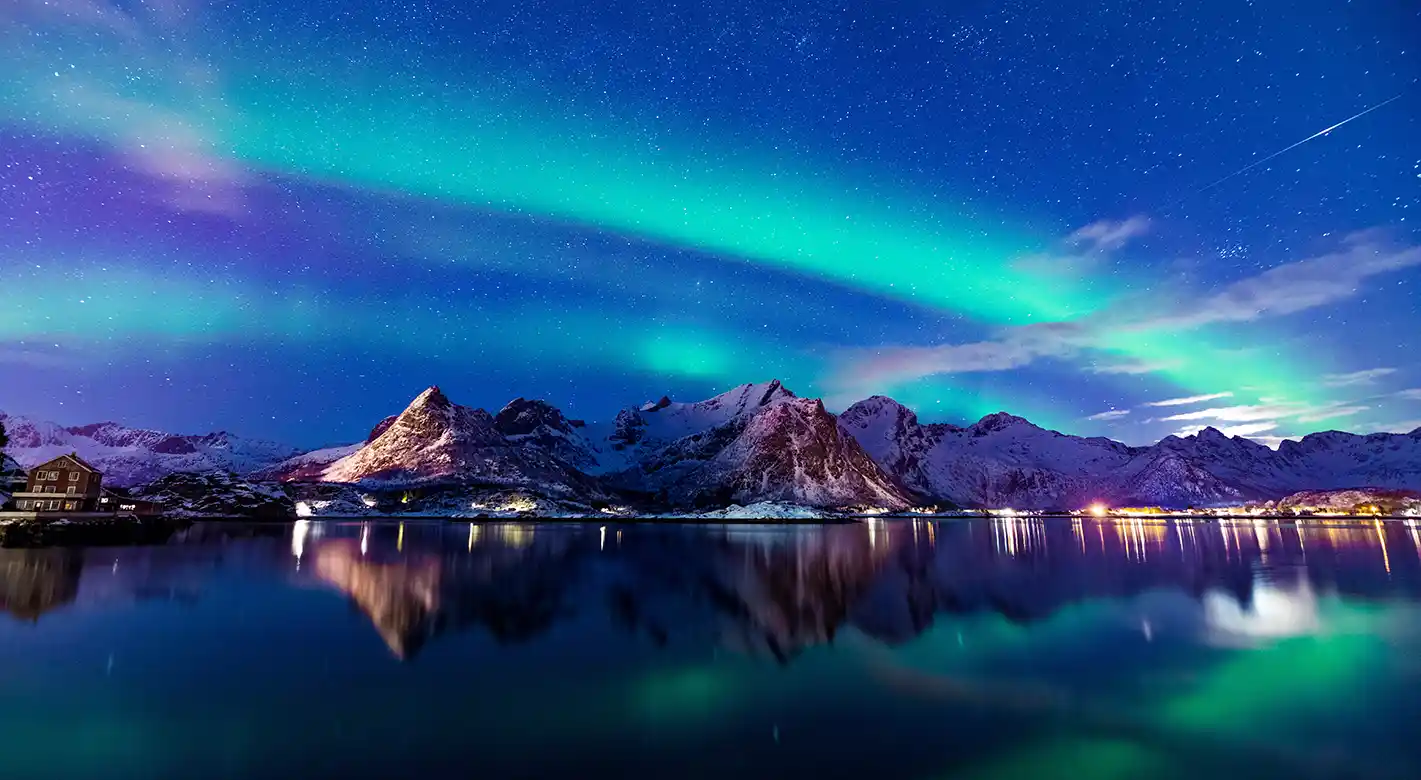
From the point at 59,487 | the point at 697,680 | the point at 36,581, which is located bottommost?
the point at 697,680

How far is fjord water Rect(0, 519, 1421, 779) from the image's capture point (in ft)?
46.2

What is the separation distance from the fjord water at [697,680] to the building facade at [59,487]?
60.0 metres

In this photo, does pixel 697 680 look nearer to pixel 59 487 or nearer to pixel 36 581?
pixel 36 581

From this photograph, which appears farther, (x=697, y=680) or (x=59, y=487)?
(x=59, y=487)

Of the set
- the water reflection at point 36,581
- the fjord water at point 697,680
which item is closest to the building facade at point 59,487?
the water reflection at point 36,581

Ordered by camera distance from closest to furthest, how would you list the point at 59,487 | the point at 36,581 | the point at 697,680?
1. the point at 697,680
2. the point at 36,581
3. the point at 59,487

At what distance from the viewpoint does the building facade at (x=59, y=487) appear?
86625mm

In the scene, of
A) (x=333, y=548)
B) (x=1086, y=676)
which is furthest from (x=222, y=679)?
(x=333, y=548)

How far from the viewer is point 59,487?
3482 inches

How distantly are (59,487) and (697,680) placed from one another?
11198 centimetres

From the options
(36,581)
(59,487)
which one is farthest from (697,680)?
(59,487)

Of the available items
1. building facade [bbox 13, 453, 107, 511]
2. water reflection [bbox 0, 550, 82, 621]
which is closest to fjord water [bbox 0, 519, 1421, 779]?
water reflection [bbox 0, 550, 82, 621]

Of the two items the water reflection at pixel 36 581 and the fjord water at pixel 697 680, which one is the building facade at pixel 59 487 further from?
the fjord water at pixel 697 680

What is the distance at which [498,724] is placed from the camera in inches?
630
